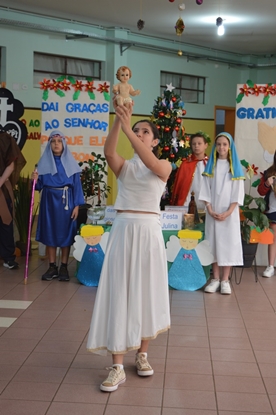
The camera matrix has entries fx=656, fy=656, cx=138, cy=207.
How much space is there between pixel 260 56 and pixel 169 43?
289 centimetres

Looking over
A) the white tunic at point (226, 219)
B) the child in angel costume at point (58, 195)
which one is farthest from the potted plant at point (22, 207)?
the white tunic at point (226, 219)

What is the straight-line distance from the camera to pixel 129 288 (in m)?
3.42

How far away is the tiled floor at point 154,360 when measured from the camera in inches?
126

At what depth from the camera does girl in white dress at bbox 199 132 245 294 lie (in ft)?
19.2

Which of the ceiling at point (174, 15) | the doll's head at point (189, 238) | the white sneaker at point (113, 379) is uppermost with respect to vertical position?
the ceiling at point (174, 15)

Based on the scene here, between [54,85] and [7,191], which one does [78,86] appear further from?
[7,191]

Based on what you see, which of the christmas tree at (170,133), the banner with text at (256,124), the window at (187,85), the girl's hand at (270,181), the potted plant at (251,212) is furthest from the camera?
the window at (187,85)

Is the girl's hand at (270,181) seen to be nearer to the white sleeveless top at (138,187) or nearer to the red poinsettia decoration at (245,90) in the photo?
the red poinsettia decoration at (245,90)

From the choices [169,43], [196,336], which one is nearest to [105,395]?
[196,336]

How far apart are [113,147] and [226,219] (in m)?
2.82

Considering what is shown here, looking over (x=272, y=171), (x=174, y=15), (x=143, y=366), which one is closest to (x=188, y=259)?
(x=272, y=171)

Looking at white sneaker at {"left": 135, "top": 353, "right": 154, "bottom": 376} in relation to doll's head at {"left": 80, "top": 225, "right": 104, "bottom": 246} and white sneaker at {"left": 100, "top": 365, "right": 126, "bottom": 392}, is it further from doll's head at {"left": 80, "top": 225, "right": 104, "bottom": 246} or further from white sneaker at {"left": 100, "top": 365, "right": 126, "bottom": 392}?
doll's head at {"left": 80, "top": 225, "right": 104, "bottom": 246}

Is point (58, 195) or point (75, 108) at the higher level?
point (75, 108)

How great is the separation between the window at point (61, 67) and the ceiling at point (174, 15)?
750mm
